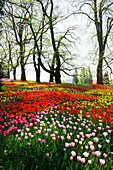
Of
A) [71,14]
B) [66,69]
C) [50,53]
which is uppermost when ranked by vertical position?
[71,14]

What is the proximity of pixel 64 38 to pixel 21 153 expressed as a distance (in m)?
18.2

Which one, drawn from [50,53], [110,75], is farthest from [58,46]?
[110,75]

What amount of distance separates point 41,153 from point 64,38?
1820 centimetres

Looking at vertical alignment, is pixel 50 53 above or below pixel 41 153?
above

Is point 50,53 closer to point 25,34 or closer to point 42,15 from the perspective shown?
point 42,15

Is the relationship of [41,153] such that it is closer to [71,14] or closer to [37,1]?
[71,14]

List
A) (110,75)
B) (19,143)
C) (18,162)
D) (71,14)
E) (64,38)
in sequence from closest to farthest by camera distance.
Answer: (18,162) → (19,143) → (110,75) → (71,14) → (64,38)

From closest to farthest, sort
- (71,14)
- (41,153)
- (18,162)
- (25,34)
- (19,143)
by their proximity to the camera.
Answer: (18,162), (41,153), (19,143), (71,14), (25,34)

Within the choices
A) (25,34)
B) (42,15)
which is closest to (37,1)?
(42,15)

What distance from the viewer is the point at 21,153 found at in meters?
2.07

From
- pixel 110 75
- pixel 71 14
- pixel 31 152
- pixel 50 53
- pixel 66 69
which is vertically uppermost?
pixel 71 14

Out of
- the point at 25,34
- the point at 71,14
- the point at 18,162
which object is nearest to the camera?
the point at 18,162

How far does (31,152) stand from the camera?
2.13 meters

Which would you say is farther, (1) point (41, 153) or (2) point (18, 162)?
(1) point (41, 153)
